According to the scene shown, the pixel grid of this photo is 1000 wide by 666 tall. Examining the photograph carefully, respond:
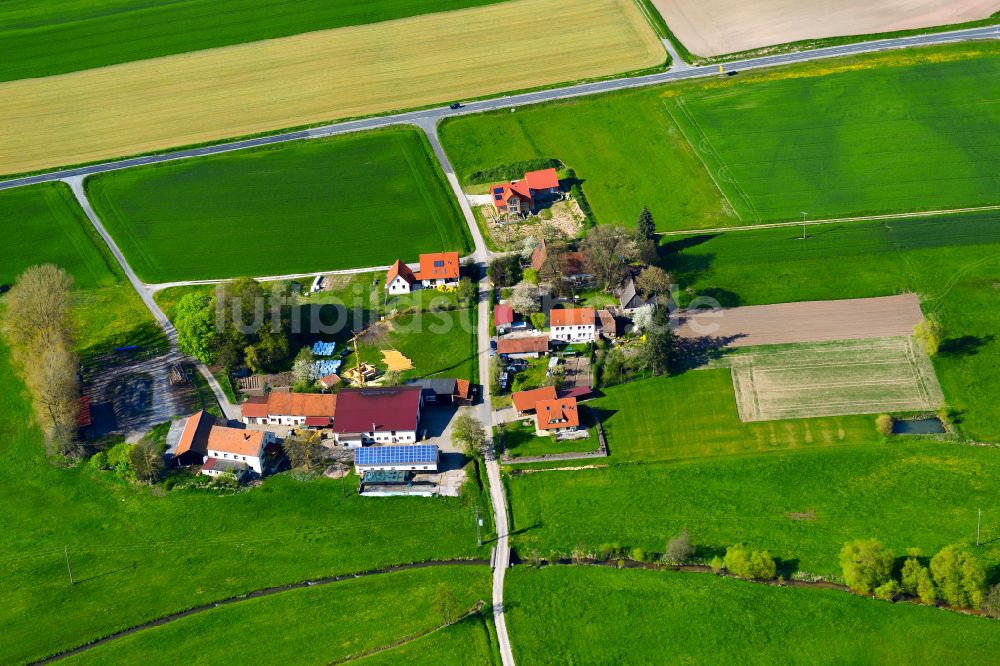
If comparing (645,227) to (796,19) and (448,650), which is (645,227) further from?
(796,19)

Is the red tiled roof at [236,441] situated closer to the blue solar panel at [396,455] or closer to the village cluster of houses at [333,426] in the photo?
the village cluster of houses at [333,426]

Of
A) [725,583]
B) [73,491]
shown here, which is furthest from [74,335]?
[725,583]

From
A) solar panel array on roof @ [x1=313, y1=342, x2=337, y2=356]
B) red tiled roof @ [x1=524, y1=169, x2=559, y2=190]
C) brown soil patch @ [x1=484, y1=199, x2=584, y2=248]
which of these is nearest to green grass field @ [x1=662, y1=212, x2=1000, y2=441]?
brown soil patch @ [x1=484, y1=199, x2=584, y2=248]

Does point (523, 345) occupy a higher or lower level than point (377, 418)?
higher

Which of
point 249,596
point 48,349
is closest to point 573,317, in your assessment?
point 249,596

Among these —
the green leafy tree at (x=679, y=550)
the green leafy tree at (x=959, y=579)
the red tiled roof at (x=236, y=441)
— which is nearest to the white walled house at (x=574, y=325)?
the green leafy tree at (x=679, y=550)

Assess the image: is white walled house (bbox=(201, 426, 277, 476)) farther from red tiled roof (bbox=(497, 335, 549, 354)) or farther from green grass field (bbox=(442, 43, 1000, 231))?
green grass field (bbox=(442, 43, 1000, 231))

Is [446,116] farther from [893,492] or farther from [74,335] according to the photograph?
[893,492]
